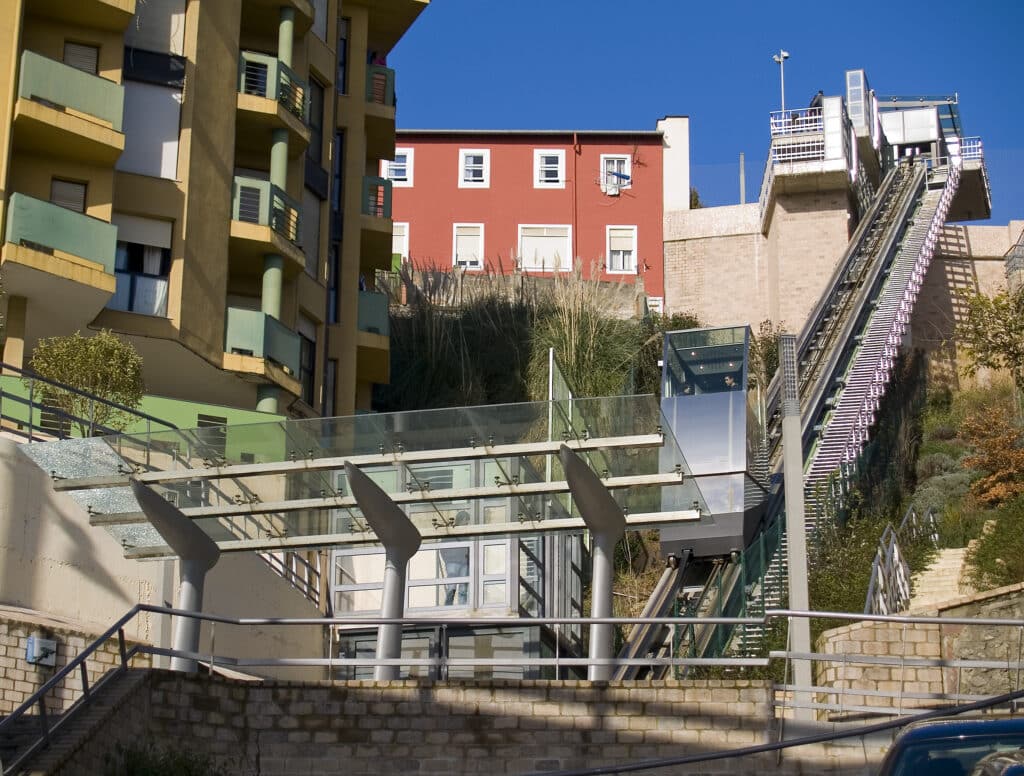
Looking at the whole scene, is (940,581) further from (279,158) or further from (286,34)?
(286,34)

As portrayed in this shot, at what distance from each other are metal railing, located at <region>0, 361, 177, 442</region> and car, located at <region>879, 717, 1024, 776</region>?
14615 mm

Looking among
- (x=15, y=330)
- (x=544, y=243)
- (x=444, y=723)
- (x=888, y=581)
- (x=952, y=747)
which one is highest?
(x=544, y=243)

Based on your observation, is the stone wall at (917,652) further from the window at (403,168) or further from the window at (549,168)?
the window at (403,168)

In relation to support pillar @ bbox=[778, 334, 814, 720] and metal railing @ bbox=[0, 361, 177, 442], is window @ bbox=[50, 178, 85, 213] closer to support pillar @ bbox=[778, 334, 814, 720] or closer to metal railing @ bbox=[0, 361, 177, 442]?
metal railing @ bbox=[0, 361, 177, 442]

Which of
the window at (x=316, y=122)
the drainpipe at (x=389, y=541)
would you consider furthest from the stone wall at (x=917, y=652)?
the window at (x=316, y=122)

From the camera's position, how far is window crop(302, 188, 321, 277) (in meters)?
33.2

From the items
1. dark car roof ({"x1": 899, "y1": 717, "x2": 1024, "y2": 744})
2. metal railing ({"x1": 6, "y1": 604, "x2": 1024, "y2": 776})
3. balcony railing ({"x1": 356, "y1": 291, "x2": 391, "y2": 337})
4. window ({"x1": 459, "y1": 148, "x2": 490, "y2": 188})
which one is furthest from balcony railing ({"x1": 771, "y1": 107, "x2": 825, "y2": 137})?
dark car roof ({"x1": 899, "y1": 717, "x2": 1024, "y2": 744})

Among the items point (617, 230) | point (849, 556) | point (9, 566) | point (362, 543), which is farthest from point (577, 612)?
point (617, 230)

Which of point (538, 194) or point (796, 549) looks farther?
point (538, 194)

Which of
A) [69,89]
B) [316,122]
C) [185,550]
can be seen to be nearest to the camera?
[185,550]

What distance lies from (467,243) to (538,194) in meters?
2.76

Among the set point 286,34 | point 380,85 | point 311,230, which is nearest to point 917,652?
point 311,230

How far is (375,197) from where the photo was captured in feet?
121

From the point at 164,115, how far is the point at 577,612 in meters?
11.1
